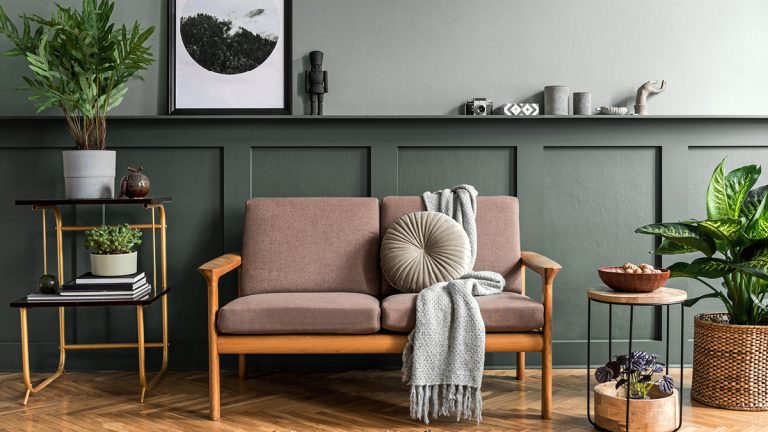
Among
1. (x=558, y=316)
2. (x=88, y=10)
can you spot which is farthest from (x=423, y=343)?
(x=88, y=10)

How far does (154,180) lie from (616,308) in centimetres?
246

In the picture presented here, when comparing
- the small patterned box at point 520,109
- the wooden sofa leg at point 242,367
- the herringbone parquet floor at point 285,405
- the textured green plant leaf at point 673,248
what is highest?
the small patterned box at point 520,109

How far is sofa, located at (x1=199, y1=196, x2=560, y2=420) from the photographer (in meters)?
2.77

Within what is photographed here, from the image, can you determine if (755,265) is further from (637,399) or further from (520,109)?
(520,109)

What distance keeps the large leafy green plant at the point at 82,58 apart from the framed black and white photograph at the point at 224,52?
33cm

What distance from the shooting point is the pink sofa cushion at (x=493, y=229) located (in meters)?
3.29

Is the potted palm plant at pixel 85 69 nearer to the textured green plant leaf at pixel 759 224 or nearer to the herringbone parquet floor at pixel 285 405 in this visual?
the herringbone parquet floor at pixel 285 405

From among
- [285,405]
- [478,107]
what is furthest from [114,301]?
[478,107]

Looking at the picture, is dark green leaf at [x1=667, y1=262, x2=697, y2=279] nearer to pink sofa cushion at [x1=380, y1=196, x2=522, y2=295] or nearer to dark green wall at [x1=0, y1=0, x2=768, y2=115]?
pink sofa cushion at [x1=380, y1=196, x2=522, y2=295]

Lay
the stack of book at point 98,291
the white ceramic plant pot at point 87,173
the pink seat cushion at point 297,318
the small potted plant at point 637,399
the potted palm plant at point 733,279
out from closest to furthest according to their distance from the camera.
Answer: the small potted plant at point 637,399 < the pink seat cushion at point 297,318 < the potted palm plant at point 733,279 < the stack of book at point 98,291 < the white ceramic plant pot at point 87,173

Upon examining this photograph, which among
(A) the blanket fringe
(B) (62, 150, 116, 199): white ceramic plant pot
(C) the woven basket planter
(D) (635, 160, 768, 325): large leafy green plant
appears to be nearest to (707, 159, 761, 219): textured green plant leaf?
(D) (635, 160, 768, 325): large leafy green plant

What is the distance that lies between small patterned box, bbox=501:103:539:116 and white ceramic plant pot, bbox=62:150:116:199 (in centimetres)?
193

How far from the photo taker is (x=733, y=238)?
2.88m

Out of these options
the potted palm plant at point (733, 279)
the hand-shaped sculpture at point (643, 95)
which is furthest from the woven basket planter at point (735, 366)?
the hand-shaped sculpture at point (643, 95)
